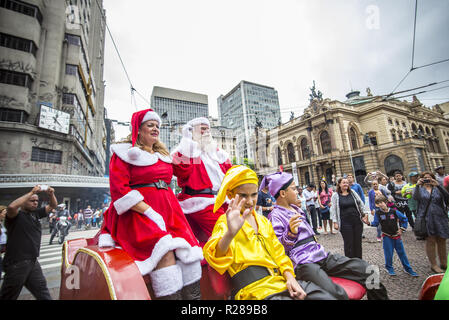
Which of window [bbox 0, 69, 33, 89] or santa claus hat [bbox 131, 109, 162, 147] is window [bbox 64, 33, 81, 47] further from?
santa claus hat [bbox 131, 109, 162, 147]

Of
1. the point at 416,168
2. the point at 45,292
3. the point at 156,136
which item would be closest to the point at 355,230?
the point at 156,136

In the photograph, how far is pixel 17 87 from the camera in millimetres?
14586

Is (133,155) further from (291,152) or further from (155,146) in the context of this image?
(291,152)

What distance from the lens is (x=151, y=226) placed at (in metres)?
1.38

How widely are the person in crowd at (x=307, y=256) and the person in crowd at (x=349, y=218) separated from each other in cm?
226

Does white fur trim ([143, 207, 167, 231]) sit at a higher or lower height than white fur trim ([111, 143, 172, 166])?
lower

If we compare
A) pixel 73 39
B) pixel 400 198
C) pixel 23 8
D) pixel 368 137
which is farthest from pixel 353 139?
pixel 23 8

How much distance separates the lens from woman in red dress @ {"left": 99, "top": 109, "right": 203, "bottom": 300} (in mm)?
1284

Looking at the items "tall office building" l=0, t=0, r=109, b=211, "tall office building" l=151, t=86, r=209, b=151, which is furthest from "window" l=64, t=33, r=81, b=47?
"tall office building" l=151, t=86, r=209, b=151

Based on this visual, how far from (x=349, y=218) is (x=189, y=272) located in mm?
3388

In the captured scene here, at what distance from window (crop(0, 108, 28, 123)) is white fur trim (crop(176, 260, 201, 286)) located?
2001 cm
